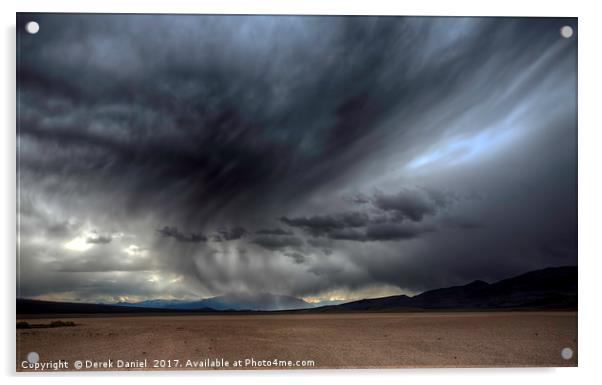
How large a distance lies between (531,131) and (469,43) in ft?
4.11

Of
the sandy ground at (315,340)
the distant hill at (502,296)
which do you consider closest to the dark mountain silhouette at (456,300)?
the distant hill at (502,296)

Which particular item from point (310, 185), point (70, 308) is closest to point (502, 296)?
point (310, 185)

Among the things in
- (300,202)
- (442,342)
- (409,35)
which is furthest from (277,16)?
(442,342)

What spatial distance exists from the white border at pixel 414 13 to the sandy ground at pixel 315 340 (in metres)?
0.11

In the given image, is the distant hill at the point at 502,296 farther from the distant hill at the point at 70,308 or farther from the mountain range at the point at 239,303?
the distant hill at the point at 70,308

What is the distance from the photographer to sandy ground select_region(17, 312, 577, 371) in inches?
263

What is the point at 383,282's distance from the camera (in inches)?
281

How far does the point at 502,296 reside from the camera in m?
7.02

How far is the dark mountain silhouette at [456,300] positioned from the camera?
693cm

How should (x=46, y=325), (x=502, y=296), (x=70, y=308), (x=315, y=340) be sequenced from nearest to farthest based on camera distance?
(x=46, y=325) → (x=70, y=308) → (x=315, y=340) → (x=502, y=296)

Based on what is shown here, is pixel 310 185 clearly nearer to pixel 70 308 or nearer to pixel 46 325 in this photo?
pixel 70 308

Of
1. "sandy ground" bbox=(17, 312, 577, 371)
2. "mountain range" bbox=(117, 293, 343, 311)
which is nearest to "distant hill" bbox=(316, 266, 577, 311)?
"sandy ground" bbox=(17, 312, 577, 371)

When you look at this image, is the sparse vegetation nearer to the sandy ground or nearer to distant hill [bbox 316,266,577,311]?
the sandy ground

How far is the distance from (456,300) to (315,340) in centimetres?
171
